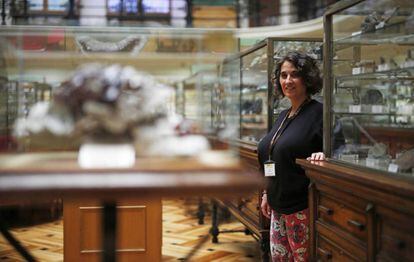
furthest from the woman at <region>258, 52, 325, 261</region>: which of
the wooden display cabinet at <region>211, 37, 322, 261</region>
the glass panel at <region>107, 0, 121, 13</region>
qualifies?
the glass panel at <region>107, 0, 121, 13</region>

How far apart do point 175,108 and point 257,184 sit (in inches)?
11.9

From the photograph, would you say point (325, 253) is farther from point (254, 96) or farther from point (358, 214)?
point (254, 96)

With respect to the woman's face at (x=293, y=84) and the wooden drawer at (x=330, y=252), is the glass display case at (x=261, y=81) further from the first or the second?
the wooden drawer at (x=330, y=252)

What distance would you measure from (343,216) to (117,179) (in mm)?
1377

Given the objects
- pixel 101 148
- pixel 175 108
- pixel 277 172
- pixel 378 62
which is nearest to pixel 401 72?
pixel 378 62

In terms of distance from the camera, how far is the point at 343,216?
218 cm

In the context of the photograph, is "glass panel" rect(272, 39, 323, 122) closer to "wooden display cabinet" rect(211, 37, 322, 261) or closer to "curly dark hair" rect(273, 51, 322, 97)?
"wooden display cabinet" rect(211, 37, 322, 261)

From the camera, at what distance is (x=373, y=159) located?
7.54 feet

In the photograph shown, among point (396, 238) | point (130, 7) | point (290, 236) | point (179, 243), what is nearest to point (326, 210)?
point (290, 236)

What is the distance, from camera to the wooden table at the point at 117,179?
1.07 m

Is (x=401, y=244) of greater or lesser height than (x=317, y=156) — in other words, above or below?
below

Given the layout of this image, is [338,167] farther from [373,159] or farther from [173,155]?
[173,155]

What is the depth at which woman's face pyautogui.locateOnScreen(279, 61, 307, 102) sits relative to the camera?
262cm

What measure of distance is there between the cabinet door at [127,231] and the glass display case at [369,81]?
4.56ft
